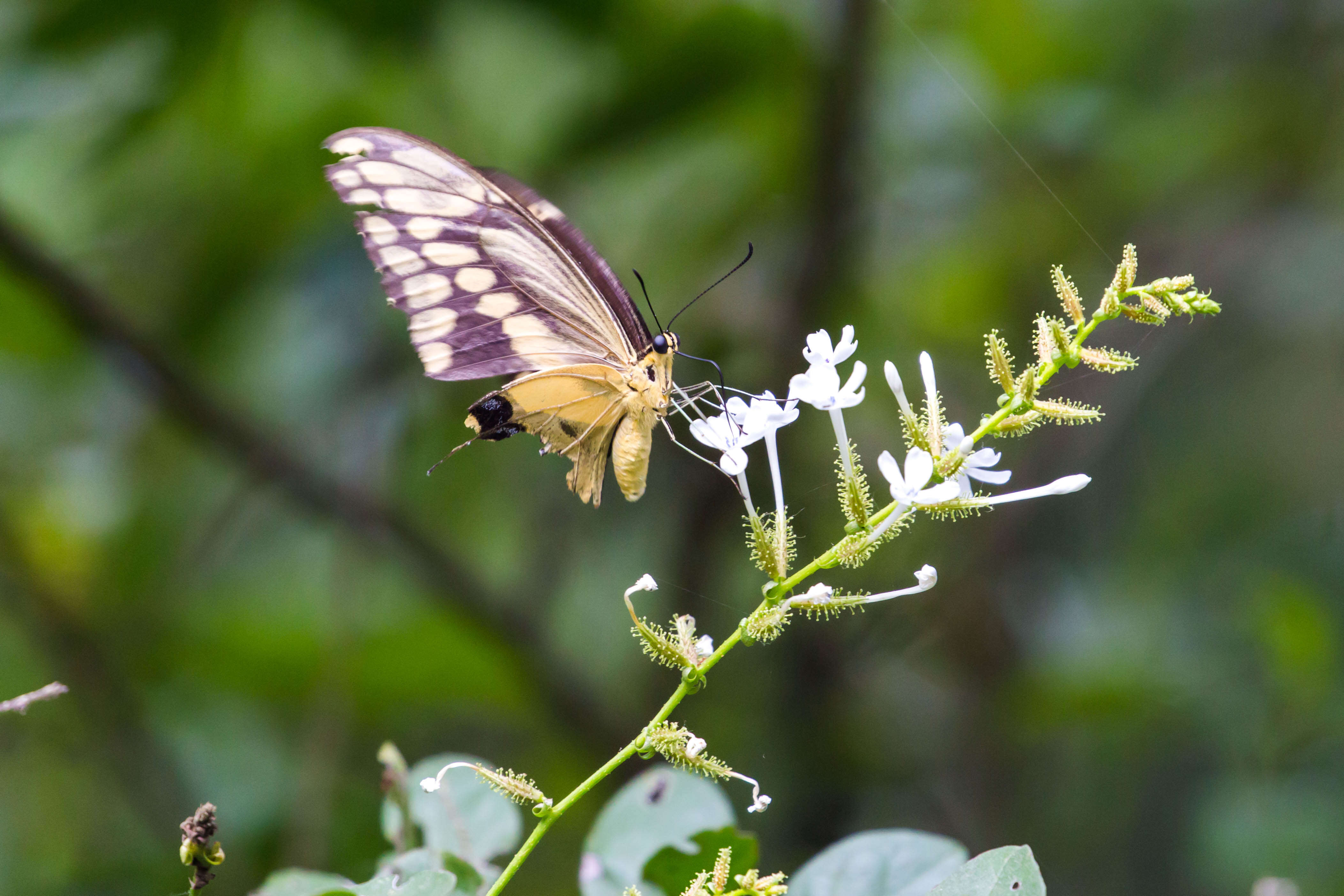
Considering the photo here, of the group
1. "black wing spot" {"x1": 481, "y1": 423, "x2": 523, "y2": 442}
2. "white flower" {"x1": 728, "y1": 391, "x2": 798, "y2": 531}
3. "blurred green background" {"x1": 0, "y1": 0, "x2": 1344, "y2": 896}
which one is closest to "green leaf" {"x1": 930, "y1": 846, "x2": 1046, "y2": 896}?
"white flower" {"x1": 728, "y1": 391, "x2": 798, "y2": 531}

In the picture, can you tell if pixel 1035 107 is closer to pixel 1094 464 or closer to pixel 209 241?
pixel 1094 464

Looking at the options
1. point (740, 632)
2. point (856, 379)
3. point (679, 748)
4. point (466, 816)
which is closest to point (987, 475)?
point (856, 379)

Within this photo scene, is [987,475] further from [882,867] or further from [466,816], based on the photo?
[466,816]

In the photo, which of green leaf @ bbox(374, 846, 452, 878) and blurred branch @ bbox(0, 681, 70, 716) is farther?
green leaf @ bbox(374, 846, 452, 878)

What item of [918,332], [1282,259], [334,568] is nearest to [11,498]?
[334,568]

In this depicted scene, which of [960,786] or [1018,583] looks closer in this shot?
[960,786]

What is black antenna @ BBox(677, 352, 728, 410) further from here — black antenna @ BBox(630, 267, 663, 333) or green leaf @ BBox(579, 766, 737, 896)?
green leaf @ BBox(579, 766, 737, 896)
